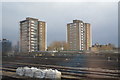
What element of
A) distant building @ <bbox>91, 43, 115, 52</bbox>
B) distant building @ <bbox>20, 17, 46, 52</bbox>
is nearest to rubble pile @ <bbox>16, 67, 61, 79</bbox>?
distant building @ <bbox>20, 17, 46, 52</bbox>

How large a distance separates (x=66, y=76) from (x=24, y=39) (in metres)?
1.39

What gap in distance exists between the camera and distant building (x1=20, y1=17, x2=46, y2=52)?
3111 mm

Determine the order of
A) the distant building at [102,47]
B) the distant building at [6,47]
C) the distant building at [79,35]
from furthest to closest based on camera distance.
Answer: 1. the distant building at [6,47]
2. the distant building at [79,35]
3. the distant building at [102,47]

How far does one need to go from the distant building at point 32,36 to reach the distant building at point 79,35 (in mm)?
657

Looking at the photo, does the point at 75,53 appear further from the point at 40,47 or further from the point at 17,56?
the point at 17,56

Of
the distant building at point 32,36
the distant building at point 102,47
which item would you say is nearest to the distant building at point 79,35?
the distant building at point 102,47

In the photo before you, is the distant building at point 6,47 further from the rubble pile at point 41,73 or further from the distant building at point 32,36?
the rubble pile at point 41,73

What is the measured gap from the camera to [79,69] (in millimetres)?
3008

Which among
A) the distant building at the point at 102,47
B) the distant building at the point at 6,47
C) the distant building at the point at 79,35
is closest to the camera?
the distant building at the point at 102,47

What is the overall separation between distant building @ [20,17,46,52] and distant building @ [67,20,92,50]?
0.66 metres

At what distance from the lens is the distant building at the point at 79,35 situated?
8.97 ft

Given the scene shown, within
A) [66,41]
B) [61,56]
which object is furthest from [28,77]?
[66,41]

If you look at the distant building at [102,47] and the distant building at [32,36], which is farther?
the distant building at [32,36]

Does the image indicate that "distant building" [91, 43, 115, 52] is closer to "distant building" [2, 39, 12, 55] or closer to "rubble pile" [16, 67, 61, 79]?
"rubble pile" [16, 67, 61, 79]
